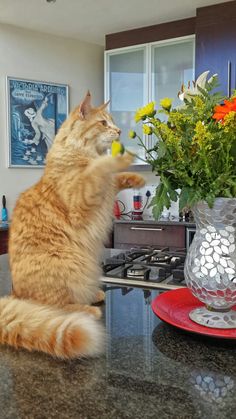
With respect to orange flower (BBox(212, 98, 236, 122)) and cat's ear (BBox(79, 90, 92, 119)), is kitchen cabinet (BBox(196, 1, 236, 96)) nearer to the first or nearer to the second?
cat's ear (BBox(79, 90, 92, 119))

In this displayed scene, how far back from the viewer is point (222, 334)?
33.7 inches

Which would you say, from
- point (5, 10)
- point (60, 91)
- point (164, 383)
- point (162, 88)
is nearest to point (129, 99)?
point (162, 88)

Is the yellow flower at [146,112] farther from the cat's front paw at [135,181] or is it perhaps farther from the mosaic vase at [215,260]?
the cat's front paw at [135,181]

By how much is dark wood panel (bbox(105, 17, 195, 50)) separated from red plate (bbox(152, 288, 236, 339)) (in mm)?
2877

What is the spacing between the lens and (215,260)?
872 mm

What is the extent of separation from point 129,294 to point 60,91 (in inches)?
116

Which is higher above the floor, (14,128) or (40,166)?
(14,128)

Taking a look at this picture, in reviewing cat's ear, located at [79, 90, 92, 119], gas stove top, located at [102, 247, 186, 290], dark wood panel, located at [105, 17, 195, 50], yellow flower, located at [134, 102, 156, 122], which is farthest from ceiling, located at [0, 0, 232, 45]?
yellow flower, located at [134, 102, 156, 122]

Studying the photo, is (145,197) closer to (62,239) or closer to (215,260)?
(62,239)

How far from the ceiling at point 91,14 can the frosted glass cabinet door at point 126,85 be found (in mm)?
250

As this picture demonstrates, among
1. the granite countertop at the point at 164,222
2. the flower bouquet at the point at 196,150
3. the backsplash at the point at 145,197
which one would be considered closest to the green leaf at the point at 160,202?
the flower bouquet at the point at 196,150

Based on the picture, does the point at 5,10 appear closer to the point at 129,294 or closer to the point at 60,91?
the point at 60,91

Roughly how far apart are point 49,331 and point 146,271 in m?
0.68

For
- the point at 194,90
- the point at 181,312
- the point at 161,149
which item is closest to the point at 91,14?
the point at 194,90
